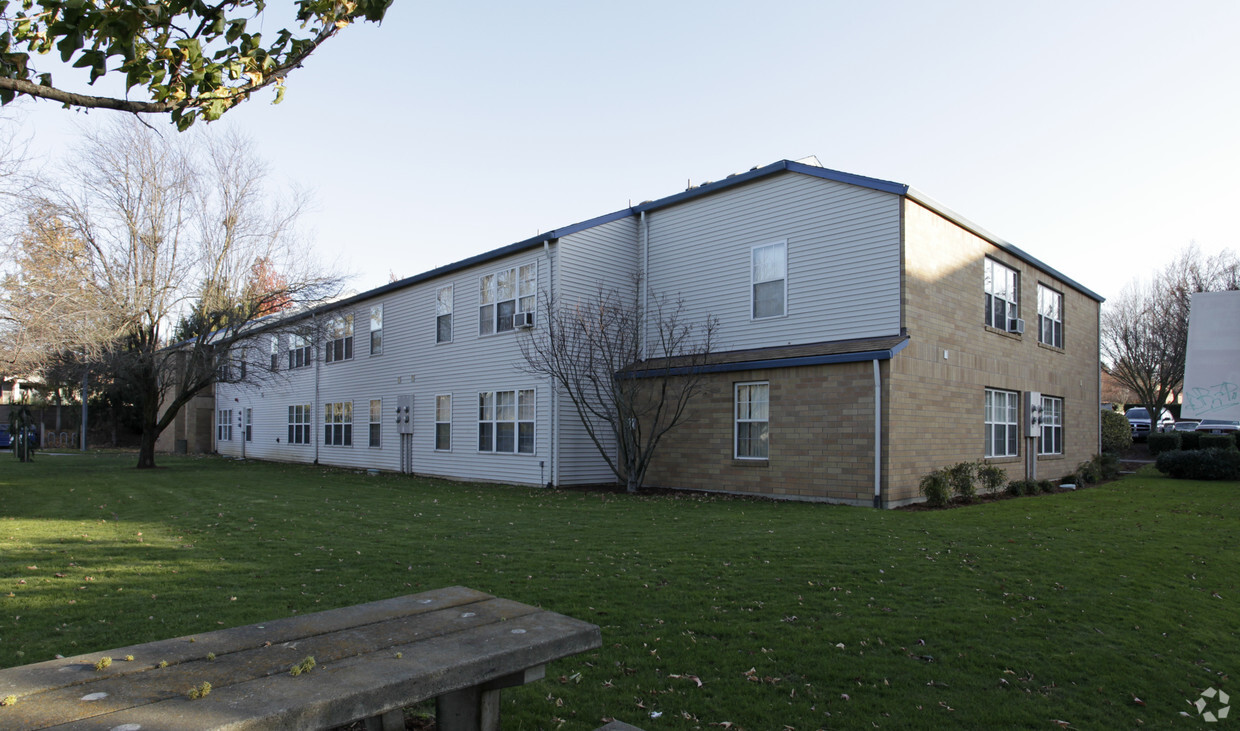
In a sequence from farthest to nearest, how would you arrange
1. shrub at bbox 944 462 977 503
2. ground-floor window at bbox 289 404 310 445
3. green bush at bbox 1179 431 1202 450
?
ground-floor window at bbox 289 404 310 445 → green bush at bbox 1179 431 1202 450 → shrub at bbox 944 462 977 503

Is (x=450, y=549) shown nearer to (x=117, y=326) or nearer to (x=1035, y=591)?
(x=1035, y=591)

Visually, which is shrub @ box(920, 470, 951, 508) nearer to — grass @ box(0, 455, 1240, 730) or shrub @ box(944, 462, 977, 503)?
grass @ box(0, 455, 1240, 730)

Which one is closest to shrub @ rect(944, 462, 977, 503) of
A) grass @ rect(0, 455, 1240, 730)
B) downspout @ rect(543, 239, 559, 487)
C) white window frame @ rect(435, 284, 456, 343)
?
grass @ rect(0, 455, 1240, 730)

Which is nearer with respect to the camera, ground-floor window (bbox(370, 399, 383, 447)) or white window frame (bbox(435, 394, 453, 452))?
white window frame (bbox(435, 394, 453, 452))

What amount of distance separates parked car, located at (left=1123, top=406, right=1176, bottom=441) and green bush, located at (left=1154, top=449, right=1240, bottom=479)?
65.0ft

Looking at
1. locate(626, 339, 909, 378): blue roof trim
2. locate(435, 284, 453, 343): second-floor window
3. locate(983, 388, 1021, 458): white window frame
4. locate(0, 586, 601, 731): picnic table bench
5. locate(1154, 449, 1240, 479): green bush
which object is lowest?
locate(1154, 449, 1240, 479): green bush

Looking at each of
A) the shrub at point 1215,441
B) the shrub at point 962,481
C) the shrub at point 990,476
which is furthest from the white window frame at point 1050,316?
the shrub at point 1215,441

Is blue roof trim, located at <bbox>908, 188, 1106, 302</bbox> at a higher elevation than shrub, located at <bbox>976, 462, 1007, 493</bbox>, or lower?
higher

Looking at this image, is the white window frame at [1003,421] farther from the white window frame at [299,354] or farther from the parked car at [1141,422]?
the parked car at [1141,422]

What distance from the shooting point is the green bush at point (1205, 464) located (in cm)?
2105

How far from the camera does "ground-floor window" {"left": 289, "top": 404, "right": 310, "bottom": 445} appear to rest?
92.8 feet

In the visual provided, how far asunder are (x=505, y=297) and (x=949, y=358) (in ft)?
33.8

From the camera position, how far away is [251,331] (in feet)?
75.2

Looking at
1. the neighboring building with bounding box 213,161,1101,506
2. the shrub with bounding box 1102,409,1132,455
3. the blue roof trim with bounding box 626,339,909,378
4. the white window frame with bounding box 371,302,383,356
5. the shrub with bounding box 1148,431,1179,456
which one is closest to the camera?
the blue roof trim with bounding box 626,339,909,378
